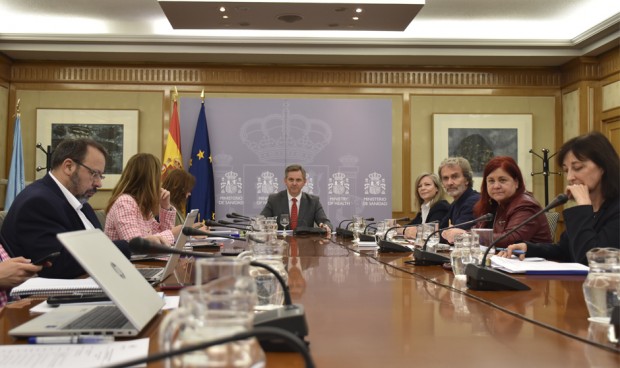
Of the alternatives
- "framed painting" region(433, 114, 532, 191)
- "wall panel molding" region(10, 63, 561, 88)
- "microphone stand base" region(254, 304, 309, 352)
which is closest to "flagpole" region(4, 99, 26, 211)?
"wall panel molding" region(10, 63, 561, 88)

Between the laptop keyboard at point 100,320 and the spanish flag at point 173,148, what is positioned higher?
the spanish flag at point 173,148

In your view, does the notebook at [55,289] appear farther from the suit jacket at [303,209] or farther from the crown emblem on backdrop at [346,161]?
the crown emblem on backdrop at [346,161]

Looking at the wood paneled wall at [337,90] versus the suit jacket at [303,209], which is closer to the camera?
the suit jacket at [303,209]

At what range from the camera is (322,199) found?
8.02 metres

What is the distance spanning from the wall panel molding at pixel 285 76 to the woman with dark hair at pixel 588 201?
5.05 meters

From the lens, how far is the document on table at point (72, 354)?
104 centimetres

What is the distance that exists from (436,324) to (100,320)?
2.52 feet

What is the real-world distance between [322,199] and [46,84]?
3931 millimetres

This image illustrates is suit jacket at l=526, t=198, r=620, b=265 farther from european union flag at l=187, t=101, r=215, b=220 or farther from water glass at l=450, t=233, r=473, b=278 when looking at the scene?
european union flag at l=187, t=101, r=215, b=220

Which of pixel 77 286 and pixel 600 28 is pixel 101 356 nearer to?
pixel 77 286

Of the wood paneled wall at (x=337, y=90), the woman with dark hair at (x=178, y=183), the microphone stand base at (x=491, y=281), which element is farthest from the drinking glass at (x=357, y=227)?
the wood paneled wall at (x=337, y=90)

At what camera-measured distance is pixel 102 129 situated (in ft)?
25.8

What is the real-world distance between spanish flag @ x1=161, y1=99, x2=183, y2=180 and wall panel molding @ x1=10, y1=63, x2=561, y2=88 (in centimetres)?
56

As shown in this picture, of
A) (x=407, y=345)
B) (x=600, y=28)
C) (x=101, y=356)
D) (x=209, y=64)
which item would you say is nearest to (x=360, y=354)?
(x=407, y=345)
